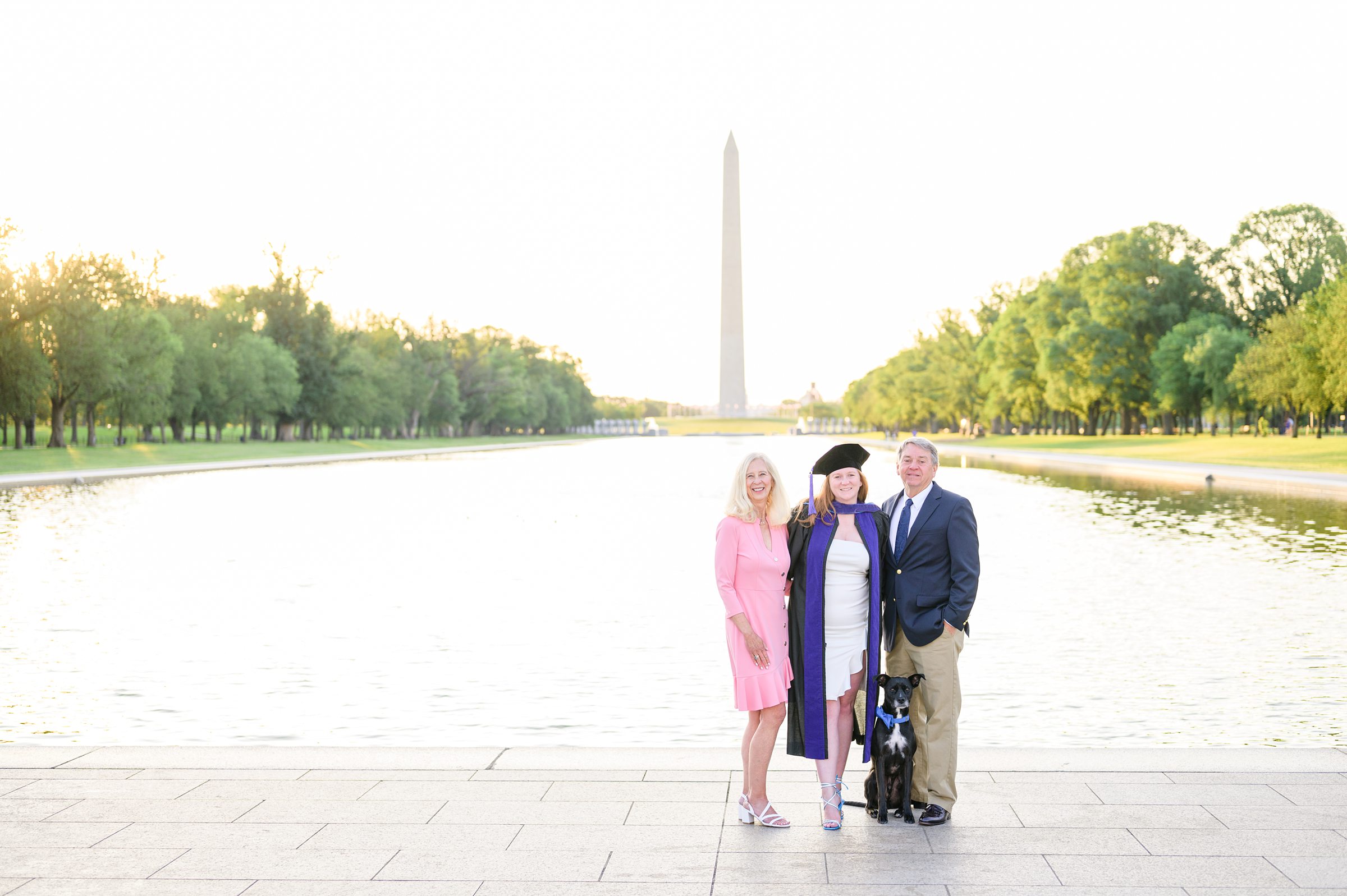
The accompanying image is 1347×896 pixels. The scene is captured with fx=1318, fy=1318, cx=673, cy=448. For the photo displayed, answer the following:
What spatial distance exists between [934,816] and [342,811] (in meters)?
2.57

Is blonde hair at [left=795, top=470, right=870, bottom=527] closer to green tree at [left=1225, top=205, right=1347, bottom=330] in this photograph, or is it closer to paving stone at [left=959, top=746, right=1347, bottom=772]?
paving stone at [left=959, top=746, right=1347, bottom=772]

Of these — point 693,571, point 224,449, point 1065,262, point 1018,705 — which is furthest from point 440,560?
point 1065,262

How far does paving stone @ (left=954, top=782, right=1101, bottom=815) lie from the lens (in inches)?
232

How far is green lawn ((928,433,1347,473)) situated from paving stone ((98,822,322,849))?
39.8 m

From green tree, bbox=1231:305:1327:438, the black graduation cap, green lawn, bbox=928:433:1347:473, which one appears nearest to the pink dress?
the black graduation cap

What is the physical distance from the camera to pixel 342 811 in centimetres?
576

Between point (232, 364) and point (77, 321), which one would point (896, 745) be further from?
point (232, 364)

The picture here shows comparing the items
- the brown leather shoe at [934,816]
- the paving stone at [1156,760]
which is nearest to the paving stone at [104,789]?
the brown leather shoe at [934,816]

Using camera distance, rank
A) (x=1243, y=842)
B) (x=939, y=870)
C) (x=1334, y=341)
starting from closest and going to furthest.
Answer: (x=939, y=870) < (x=1243, y=842) < (x=1334, y=341)

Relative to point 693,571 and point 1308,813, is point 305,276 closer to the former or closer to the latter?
point 693,571

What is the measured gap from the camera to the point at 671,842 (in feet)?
17.4

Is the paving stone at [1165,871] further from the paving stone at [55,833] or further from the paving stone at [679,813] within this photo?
the paving stone at [679,813]

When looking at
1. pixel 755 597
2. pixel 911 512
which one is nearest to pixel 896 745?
pixel 755 597

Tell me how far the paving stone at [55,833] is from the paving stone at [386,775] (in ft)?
3.33
